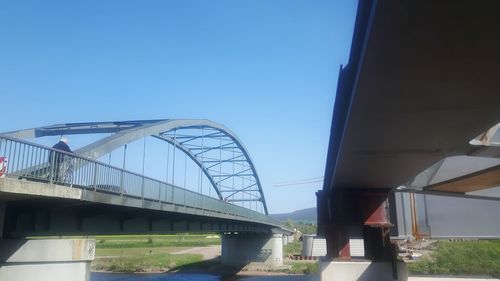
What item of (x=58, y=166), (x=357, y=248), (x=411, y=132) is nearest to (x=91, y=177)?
(x=58, y=166)

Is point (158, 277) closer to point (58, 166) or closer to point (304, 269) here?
point (304, 269)

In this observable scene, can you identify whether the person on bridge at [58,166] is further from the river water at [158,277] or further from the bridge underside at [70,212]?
the river water at [158,277]

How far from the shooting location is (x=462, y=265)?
135 ft

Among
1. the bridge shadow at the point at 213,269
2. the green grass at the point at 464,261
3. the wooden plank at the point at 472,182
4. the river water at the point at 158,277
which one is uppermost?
the wooden plank at the point at 472,182

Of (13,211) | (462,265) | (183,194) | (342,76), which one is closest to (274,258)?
(462,265)

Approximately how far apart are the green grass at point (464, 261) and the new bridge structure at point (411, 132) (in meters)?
25.7

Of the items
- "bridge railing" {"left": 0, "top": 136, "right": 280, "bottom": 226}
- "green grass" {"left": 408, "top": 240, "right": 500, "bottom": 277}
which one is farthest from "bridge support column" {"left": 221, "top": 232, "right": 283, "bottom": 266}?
"bridge railing" {"left": 0, "top": 136, "right": 280, "bottom": 226}

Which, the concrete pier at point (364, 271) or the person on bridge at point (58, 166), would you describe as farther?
the concrete pier at point (364, 271)

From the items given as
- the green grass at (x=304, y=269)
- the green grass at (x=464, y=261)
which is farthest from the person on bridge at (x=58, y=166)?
the green grass at (x=304, y=269)

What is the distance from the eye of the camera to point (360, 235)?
16.2 m

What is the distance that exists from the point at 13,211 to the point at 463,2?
11.9 metres

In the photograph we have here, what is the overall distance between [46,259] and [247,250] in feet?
161

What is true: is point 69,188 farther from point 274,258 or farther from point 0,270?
point 274,258

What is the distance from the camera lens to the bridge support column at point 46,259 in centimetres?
1146
